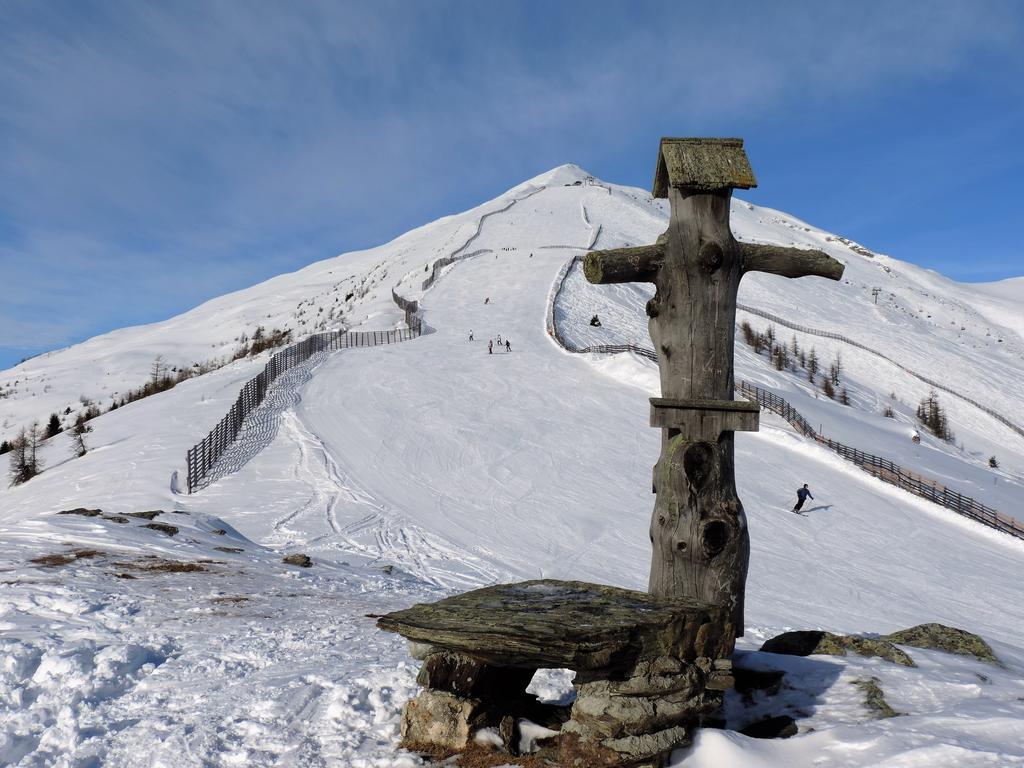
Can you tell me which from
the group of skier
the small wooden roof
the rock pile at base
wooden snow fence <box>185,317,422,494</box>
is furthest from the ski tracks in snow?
the group of skier

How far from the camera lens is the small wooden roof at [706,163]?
5.02 metres

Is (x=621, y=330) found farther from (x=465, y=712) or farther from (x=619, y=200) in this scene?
(x=619, y=200)

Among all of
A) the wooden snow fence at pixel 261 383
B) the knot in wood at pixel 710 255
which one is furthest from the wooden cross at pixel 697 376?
the wooden snow fence at pixel 261 383

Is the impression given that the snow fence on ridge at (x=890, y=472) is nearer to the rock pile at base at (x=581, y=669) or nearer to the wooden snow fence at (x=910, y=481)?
the wooden snow fence at (x=910, y=481)

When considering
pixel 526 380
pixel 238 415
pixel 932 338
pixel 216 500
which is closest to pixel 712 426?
pixel 216 500

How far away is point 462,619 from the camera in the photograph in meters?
4.39

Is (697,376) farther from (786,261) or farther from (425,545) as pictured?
(425,545)

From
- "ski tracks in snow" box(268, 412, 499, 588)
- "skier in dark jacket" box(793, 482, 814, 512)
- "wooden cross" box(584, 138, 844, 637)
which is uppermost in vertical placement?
"wooden cross" box(584, 138, 844, 637)

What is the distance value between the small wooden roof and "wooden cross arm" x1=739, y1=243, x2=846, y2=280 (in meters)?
0.51

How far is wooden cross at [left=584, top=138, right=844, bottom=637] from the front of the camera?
4957 millimetres

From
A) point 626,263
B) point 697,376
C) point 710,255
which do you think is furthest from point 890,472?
point 626,263

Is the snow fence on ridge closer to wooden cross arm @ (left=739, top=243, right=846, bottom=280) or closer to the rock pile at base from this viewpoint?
wooden cross arm @ (left=739, top=243, right=846, bottom=280)

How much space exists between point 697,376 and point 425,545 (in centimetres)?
1040

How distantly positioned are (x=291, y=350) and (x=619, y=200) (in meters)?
76.4
